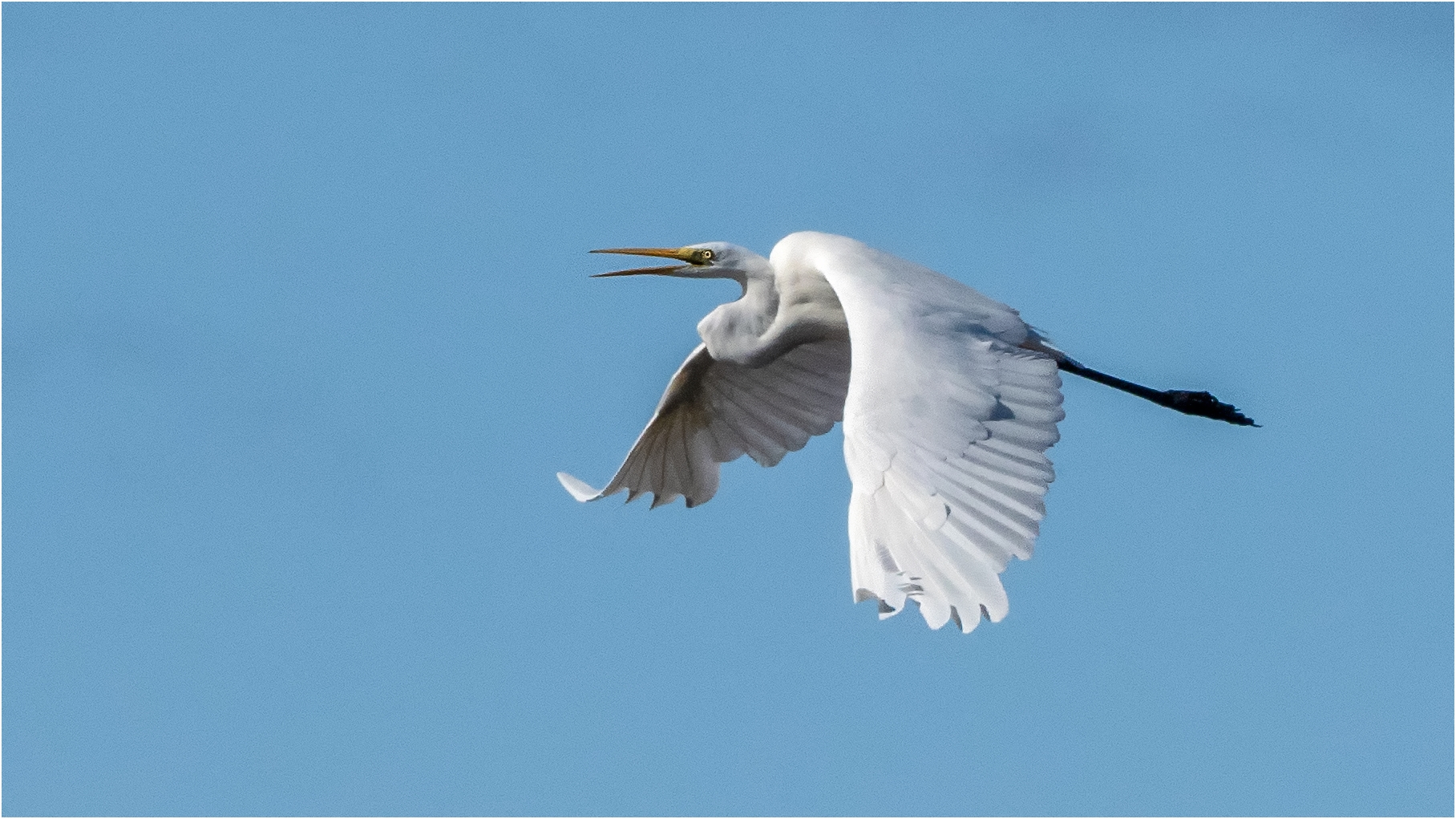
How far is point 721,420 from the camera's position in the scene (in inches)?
476

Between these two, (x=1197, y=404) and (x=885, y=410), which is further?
(x=1197, y=404)

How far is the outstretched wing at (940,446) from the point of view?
8.26 meters

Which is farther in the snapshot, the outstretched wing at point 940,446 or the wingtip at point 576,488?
the wingtip at point 576,488

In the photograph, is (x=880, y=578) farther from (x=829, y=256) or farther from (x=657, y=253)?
(x=657, y=253)

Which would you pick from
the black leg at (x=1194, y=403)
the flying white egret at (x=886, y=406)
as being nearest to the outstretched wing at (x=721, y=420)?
the flying white egret at (x=886, y=406)

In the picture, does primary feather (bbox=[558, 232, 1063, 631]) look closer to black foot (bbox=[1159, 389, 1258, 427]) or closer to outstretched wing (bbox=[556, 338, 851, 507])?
outstretched wing (bbox=[556, 338, 851, 507])

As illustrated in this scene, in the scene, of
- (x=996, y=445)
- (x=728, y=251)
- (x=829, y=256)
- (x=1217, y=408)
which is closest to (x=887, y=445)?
(x=996, y=445)

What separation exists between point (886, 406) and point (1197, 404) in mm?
3949

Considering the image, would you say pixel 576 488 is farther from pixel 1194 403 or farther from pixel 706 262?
pixel 1194 403

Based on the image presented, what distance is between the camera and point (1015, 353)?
9.90m

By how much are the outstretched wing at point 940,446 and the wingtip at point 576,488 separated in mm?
1932

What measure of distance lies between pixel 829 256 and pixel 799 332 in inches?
28.2

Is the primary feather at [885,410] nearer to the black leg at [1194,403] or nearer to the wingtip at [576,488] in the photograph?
the wingtip at [576,488]

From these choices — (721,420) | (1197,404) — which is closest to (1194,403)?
(1197,404)
